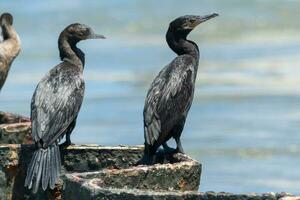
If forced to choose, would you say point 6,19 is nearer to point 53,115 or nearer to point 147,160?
point 53,115

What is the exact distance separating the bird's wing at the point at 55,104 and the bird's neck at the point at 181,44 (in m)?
0.80

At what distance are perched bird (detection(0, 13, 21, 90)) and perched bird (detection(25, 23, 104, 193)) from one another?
4.87 metres

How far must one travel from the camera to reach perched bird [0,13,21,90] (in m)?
19.6

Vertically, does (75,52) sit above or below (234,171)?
above

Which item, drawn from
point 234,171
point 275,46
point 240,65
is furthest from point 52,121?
point 275,46

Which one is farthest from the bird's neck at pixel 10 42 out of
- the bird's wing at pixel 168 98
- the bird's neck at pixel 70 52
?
the bird's wing at pixel 168 98

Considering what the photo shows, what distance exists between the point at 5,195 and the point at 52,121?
1.08 metres

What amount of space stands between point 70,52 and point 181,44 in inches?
43.8

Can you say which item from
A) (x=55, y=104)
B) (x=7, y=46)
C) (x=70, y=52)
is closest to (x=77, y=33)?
(x=70, y=52)

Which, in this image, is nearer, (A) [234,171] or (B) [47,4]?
(A) [234,171]

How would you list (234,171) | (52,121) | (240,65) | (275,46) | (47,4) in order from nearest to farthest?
1. (52,121)
2. (234,171)
3. (240,65)
4. (275,46)
5. (47,4)

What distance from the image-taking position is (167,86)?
13.5 meters

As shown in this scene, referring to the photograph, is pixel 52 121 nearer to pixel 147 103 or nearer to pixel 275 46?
pixel 147 103

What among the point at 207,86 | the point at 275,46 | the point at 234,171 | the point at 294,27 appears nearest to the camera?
the point at 234,171
